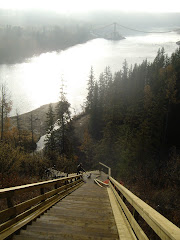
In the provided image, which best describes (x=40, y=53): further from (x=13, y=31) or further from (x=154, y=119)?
(x=154, y=119)

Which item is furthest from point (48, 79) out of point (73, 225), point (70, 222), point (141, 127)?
point (73, 225)

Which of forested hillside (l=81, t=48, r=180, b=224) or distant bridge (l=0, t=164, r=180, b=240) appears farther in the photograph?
forested hillside (l=81, t=48, r=180, b=224)

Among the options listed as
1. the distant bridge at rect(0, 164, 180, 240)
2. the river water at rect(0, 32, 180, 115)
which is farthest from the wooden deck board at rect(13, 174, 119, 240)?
the river water at rect(0, 32, 180, 115)

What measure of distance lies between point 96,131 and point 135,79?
22.7 metres

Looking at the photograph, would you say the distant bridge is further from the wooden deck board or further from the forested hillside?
the forested hillside

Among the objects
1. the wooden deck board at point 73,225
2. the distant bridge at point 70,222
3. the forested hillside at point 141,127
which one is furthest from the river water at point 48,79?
the distant bridge at point 70,222

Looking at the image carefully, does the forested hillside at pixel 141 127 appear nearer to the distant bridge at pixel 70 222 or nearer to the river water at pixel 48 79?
the distant bridge at pixel 70 222

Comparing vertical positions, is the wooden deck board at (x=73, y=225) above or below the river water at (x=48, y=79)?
below

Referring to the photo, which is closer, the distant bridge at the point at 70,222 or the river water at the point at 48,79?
the distant bridge at the point at 70,222

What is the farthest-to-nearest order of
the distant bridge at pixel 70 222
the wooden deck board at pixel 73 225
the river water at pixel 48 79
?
1. the river water at pixel 48 79
2. the wooden deck board at pixel 73 225
3. the distant bridge at pixel 70 222

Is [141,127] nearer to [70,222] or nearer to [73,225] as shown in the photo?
[70,222]

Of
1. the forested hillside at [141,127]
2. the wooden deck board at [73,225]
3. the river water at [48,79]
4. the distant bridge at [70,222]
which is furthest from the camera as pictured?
the river water at [48,79]

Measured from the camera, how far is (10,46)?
14338 centimetres

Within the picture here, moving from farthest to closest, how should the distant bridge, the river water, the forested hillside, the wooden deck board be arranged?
1. the river water
2. the forested hillside
3. the wooden deck board
4. the distant bridge
